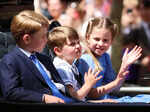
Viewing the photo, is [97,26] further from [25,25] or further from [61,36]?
[25,25]

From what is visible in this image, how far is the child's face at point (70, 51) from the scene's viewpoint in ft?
9.29

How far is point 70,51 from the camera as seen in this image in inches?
111

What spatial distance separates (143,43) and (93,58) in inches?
92.3

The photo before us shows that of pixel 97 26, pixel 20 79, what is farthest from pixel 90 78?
pixel 97 26

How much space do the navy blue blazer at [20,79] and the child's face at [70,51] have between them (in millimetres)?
329

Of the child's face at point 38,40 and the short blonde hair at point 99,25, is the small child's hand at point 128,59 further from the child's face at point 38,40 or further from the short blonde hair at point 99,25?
the child's face at point 38,40

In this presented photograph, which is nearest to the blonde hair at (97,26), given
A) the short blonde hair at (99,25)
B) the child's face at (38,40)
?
the short blonde hair at (99,25)

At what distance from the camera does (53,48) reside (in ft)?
9.50

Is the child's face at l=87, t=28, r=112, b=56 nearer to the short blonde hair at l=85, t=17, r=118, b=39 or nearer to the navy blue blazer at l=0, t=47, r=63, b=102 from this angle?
the short blonde hair at l=85, t=17, r=118, b=39

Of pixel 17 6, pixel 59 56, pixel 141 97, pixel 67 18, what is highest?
pixel 67 18

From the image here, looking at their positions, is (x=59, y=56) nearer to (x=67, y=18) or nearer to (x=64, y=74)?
(x=64, y=74)

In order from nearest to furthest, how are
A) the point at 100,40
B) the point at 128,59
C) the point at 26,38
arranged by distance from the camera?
the point at 26,38 < the point at 128,59 < the point at 100,40

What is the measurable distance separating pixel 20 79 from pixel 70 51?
1.55 ft

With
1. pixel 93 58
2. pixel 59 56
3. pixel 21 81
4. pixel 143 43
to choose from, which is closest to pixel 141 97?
pixel 93 58
